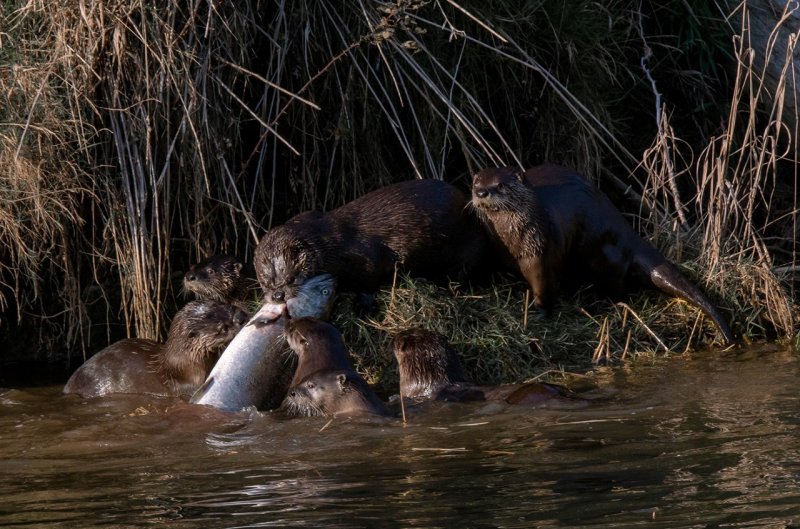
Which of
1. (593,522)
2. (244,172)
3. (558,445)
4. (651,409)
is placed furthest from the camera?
(244,172)

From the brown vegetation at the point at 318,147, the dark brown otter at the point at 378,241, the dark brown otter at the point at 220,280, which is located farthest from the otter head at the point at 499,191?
the dark brown otter at the point at 220,280

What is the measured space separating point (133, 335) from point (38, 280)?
49cm

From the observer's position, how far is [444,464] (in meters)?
3.60

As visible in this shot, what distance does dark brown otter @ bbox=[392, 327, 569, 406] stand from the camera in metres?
4.65

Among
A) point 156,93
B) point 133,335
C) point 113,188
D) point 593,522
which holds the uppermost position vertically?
point 156,93

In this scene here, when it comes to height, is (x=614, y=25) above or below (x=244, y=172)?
above

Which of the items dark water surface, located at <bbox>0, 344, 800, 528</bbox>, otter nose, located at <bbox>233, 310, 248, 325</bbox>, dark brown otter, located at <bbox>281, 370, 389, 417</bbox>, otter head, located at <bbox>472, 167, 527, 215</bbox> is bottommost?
dark water surface, located at <bbox>0, 344, 800, 528</bbox>

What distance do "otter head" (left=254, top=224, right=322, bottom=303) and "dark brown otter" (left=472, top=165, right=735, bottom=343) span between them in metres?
0.72

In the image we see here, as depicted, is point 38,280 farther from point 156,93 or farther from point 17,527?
point 17,527

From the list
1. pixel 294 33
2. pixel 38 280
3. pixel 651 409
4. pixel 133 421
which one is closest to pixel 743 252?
pixel 651 409

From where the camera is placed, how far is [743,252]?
564 cm

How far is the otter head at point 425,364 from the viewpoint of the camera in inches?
188

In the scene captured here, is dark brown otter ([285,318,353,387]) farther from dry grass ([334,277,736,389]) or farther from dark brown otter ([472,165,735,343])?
dark brown otter ([472,165,735,343])

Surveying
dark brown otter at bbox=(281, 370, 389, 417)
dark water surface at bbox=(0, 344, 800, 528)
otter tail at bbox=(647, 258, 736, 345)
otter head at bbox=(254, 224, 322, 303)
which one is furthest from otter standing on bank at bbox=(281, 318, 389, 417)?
otter tail at bbox=(647, 258, 736, 345)
